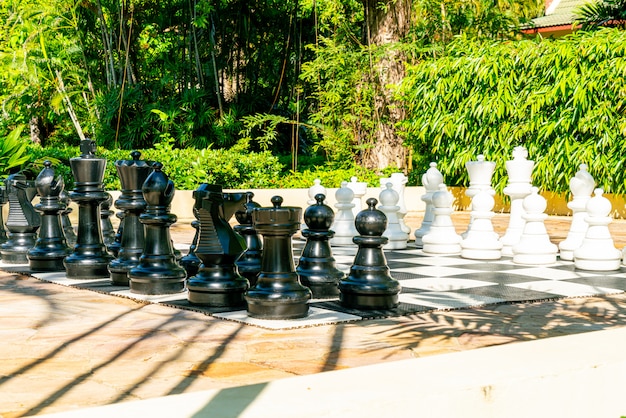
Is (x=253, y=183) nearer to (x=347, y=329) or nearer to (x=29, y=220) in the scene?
(x=29, y=220)

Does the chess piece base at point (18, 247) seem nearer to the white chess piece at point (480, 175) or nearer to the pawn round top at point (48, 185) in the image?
the pawn round top at point (48, 185)

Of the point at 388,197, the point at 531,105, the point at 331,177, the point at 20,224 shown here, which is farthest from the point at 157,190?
the point at 331,177

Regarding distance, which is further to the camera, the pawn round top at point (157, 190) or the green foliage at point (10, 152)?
the green foliage at point (10, 152)

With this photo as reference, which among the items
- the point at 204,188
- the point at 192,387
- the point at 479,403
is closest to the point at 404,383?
the point at 479,403

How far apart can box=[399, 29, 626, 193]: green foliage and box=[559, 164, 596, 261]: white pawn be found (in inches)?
130

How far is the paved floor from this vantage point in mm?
2312

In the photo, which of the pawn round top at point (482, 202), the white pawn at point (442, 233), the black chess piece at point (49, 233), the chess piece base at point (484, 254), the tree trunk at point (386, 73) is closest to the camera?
the black chess piece at point (49, 233)

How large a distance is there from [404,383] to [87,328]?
1.89m

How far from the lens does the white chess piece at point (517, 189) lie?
19.5ft

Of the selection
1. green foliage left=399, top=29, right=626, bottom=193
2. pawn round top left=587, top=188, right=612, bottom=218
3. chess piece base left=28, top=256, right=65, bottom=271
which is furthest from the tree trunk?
chess piece base left=28, top=256, right=65, bottom=271

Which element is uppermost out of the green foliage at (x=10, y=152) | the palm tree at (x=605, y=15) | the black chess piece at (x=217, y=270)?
the palm tree at (x=605, y=15)

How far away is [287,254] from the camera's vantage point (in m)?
3.49

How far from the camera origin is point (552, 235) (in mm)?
7629

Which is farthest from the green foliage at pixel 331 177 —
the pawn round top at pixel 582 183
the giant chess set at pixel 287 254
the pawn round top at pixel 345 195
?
the pawn round top at pixel 582 183
